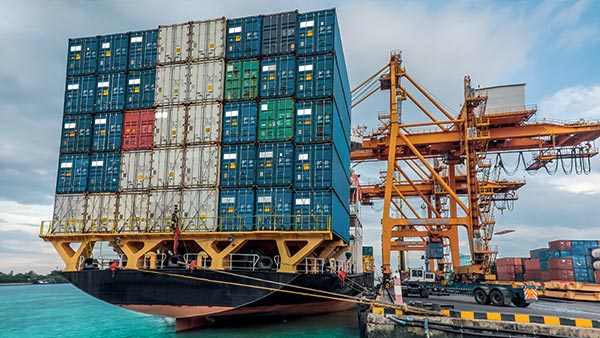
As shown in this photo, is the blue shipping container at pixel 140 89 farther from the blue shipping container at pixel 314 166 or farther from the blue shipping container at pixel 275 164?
the blue shipping container at pixel 314 166

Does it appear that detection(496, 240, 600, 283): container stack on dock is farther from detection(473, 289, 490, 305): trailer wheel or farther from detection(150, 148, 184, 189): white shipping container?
detection(150, 148, 184, 189): white shipping container

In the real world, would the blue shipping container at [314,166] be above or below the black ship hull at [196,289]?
above

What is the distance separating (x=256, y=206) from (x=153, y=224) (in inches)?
212

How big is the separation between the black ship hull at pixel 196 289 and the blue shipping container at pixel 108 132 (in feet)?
22.6

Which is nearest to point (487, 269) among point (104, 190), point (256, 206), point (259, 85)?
point (256, 206)

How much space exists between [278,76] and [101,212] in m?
11.7

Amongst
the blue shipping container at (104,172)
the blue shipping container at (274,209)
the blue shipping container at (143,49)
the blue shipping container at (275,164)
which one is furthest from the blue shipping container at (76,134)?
the blue shipping container at (274,209)

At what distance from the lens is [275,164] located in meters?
20.7

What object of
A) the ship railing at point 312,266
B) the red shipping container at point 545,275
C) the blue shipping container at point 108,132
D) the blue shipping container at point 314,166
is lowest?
the red shipping container at point 545,275

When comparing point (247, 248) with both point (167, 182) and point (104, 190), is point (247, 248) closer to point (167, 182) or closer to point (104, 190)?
point (167, 182)

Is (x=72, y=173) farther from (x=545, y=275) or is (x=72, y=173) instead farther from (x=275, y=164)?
(x=545, y=275)

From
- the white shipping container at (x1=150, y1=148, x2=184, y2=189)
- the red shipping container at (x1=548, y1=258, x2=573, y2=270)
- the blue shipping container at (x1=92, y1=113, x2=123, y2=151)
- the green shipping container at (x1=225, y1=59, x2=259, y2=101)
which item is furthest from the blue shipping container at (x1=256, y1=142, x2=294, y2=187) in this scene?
the red shipping container at (x1=548, y1=258, x2=573, y2=270)

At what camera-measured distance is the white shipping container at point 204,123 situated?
21672 millimetres

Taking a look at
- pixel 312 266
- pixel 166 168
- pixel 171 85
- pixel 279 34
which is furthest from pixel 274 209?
pixel 279 34
